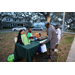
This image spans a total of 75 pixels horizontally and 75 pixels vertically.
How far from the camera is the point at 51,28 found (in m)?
2.43

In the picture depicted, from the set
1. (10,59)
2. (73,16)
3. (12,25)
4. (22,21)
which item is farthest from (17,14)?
(10,59)

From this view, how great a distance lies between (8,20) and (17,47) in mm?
28105

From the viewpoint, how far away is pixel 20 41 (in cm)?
253

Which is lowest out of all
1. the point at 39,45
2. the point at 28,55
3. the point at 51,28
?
the point at 28,55

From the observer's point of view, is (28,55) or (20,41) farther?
(20,41)

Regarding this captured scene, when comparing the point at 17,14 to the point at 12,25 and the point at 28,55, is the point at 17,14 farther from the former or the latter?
the point at 28,55

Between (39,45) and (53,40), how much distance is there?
672mm

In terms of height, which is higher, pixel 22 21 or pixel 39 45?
pixel 22 21

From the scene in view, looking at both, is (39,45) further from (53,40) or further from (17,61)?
(17,61)
